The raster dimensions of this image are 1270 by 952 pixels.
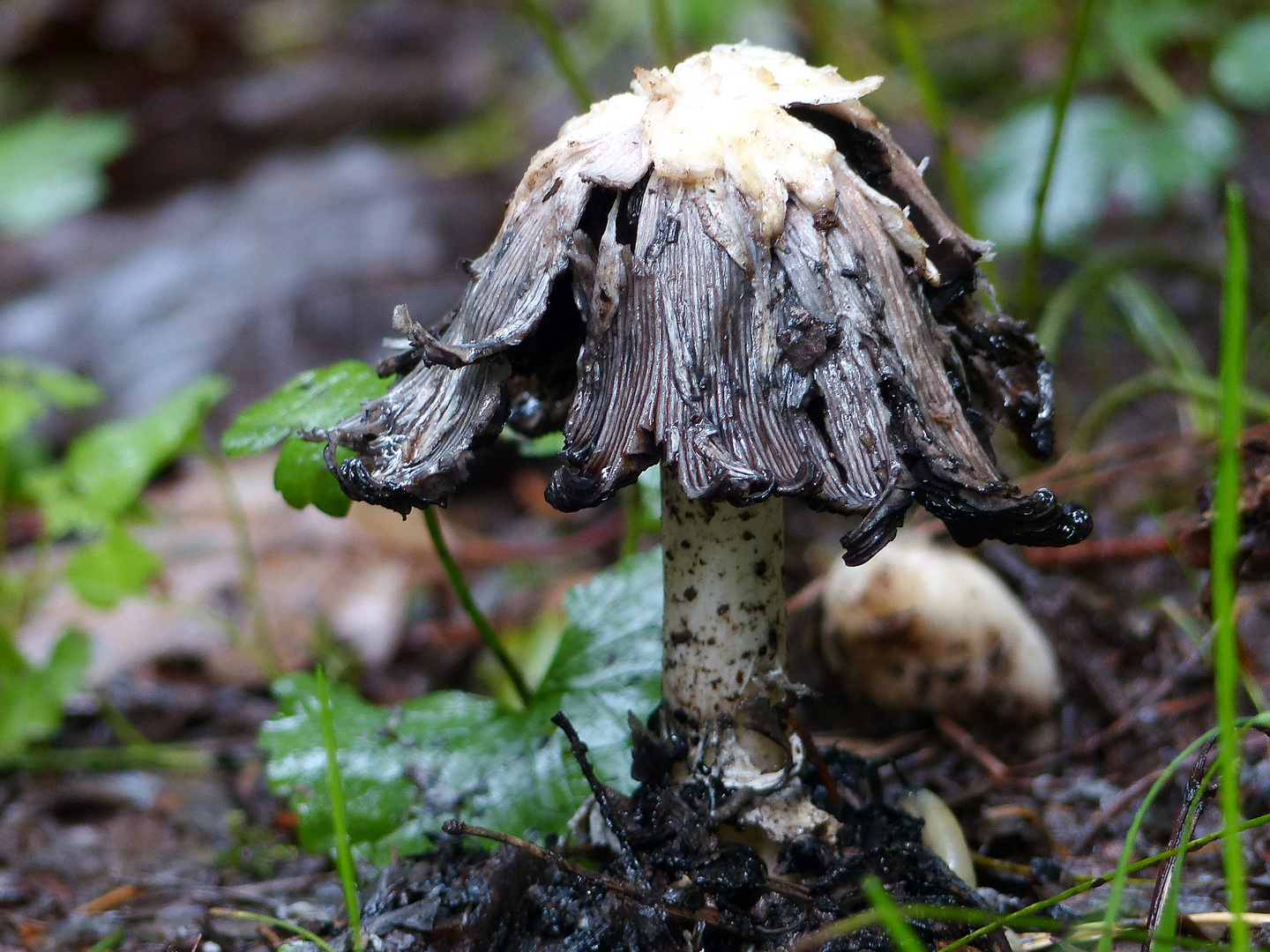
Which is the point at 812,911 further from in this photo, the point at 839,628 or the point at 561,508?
the point at 839,628

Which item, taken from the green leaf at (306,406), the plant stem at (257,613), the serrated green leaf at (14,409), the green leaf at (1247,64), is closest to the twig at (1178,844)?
the green leaf at (306,406)

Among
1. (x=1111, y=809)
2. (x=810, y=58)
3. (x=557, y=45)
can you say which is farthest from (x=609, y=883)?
(x=810, y=58)

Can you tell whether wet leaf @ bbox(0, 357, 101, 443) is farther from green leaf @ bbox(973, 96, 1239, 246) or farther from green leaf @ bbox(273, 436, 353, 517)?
green leaf @ bbox(973, 96, 1239, 246)

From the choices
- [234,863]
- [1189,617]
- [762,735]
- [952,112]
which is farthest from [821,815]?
[952,112]

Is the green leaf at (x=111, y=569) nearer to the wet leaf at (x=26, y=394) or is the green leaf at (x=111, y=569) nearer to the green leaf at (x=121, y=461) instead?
the green leaf at (x=121, y=461)

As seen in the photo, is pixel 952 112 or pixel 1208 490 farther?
pixel 952 112
